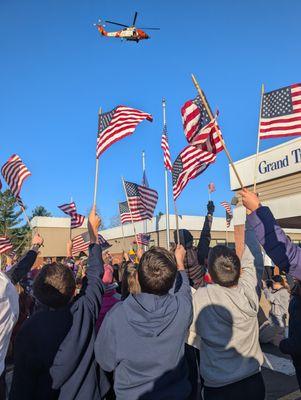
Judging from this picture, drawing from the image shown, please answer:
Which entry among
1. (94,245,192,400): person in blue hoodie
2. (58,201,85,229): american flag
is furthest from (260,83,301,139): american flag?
(58,201,85,229): american flag

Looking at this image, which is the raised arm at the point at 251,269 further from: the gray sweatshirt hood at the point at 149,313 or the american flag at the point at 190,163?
the american flag at the point at 190,163

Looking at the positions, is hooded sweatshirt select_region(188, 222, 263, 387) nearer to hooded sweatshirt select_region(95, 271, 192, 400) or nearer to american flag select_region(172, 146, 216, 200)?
hooded sweatshirt select_region(95, 271, 192, 400)

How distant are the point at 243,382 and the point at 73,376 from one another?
1307 mm

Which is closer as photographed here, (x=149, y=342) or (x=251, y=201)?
(x=149, y=342)

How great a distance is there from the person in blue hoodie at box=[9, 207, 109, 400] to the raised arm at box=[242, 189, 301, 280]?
4.40 feet

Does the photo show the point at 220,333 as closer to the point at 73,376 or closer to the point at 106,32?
the point at 73,376

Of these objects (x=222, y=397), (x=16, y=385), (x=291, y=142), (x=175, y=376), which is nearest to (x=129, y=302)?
(x=175, y=376)

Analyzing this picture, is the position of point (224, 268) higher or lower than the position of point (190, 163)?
lower

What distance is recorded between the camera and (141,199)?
12.3 meters

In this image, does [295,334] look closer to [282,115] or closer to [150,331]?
[150,331]

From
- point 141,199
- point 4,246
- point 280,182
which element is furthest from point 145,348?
point 280,182

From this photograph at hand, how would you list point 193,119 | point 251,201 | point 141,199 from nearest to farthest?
1. point 251,201
2. point 193,119
3. point 141,199

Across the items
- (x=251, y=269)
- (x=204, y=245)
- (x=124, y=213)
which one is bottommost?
(x=251, y=269)

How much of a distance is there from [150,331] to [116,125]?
5030mm
